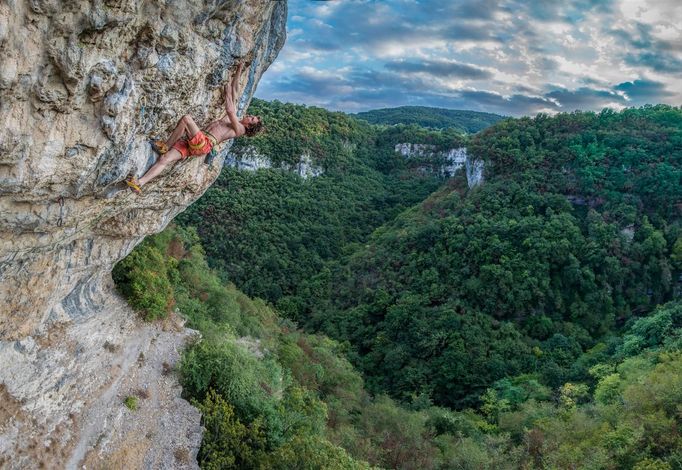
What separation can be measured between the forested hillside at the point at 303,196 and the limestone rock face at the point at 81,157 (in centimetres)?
3332

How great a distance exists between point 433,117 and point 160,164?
451 feet

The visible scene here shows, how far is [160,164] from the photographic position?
7.15 m

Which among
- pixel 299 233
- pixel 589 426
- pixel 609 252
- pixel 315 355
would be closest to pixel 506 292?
pixel 609 252

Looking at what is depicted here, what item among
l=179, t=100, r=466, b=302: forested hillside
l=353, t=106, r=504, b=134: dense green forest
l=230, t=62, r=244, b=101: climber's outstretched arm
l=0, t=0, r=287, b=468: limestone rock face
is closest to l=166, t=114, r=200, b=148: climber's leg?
l=0, t=0, r=287, b=468: limestone rock face

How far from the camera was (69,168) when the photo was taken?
5613mm

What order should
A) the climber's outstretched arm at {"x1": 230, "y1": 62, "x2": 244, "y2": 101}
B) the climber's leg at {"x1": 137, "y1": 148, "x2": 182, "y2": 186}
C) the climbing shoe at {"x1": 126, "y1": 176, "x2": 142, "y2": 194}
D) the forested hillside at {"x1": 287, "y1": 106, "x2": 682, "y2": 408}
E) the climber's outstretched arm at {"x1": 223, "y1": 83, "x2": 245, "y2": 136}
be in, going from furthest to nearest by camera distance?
the forested hillside at {"x1": 287, "y1": 106, "x2": 682, "y2": 408}, the climber's outstretched arm at {"x1": 230, "y1": 62, "x2": 244, "y2": 101}, the climber's outstretched arm at {"x1": 223, "y1": 83, "x2": 245, "y2": 136}, the climber's leg at {"x1": 137, "y1": 148, "x2": 182, "y2": 186}, the climbing shoe at {"x1": 126, "y1": 176, "x2": 142, "y2": 194}

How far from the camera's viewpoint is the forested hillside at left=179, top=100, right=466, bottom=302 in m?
47.2

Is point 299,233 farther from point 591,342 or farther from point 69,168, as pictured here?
point 69,168

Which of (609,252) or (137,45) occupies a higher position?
(137,45)

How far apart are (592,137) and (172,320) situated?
5344 cm

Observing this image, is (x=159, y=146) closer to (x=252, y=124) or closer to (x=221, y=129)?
(x=221, y=129)

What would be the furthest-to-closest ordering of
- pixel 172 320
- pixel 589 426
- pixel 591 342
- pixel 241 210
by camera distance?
pixel 241 210, pixel 591 342, pixel 589 426, pixel 172 320

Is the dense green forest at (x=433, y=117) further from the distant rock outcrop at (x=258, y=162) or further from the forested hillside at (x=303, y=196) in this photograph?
the distant rock outcrop at (x=258, y=162)

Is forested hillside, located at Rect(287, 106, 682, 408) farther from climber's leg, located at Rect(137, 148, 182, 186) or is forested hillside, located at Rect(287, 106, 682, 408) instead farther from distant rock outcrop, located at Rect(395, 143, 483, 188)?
climber's leg, located at Rect(137, 148, 182, 186)
